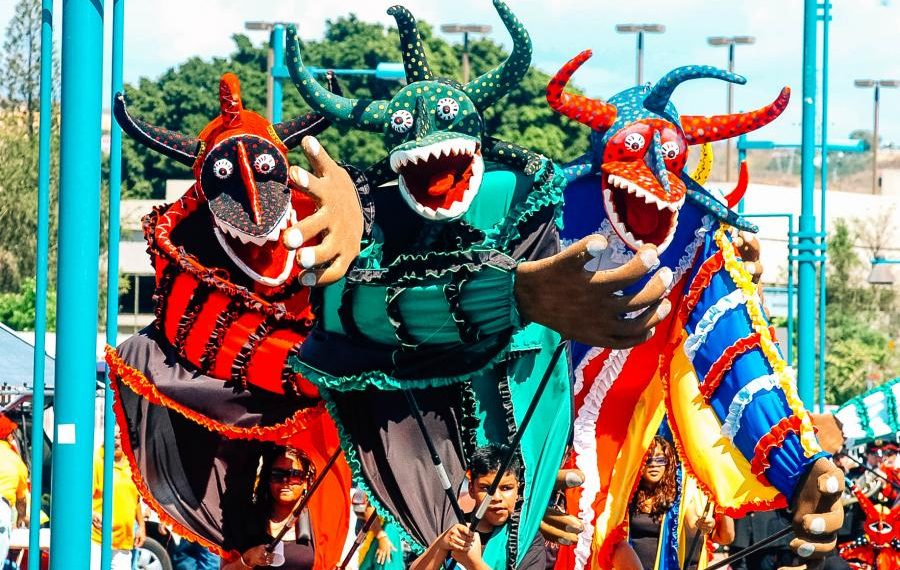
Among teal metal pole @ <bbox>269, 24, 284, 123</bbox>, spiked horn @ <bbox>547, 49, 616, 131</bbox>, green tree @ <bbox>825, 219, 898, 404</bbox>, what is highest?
teal metal pole @ <bbox>269, 24, 284, 123</bbox>

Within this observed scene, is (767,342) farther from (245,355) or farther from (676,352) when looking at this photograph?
(245,355)

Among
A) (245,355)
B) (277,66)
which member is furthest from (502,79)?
(277,66)

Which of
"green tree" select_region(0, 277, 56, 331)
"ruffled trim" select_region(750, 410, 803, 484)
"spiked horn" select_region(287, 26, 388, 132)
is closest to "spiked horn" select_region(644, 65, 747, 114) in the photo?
"ruffled trim" select_region(750, 410, 803, 484)

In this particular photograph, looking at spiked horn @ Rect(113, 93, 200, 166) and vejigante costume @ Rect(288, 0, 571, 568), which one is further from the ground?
spiked horn @ Rect(113, 93, 200, 166)

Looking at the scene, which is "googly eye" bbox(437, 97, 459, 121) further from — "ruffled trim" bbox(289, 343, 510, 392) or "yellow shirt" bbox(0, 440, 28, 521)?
"yellow shirt" bbox(0, 440, 28, 521)

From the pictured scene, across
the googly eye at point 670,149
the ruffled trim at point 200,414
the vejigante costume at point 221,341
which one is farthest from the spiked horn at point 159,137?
the googly eye at point 670,149

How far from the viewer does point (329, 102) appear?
267 inches

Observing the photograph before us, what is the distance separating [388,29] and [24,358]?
28000 mm

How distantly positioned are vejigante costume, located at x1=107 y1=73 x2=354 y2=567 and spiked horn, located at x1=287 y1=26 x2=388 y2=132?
0.77 meters

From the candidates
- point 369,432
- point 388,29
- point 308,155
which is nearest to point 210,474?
point 369,432

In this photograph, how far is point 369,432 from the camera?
250 inches

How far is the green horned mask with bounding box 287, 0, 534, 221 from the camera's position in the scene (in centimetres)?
597

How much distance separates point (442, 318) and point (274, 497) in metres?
2.48

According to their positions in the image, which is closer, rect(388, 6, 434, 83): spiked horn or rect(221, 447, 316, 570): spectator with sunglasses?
rect(388, 6, 434, 83): spiked horn
